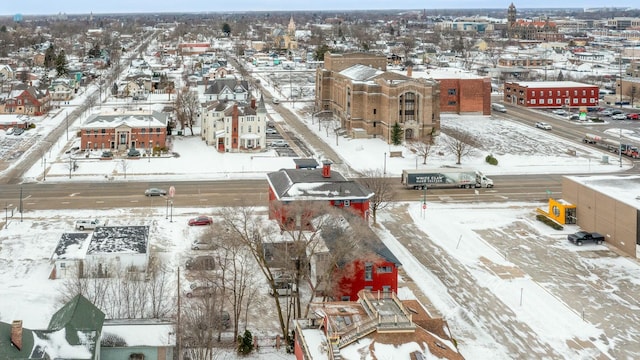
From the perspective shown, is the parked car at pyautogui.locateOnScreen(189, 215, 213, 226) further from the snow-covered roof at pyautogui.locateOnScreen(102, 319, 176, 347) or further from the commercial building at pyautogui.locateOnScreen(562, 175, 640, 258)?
the commercial building at pyautogui.locateOnScreen(562, 175, 640, 258)

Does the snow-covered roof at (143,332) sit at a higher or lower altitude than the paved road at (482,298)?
higher

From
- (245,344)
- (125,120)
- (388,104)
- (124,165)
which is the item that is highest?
(388,104)

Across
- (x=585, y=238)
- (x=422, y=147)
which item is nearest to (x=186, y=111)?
(x=422, y=147)

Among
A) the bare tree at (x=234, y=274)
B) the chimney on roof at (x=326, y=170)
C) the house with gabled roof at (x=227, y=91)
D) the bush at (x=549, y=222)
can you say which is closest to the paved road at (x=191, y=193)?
the bush at (x=549, y=222)

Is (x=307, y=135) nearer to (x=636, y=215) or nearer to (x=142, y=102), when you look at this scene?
(x=142, y=102)

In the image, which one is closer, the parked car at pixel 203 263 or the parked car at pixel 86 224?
the parked car at pixel 203 263

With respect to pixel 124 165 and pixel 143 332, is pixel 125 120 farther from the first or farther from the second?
pixel 143 332

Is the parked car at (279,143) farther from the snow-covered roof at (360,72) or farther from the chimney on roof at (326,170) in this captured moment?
the chimney on roof at (326,170)

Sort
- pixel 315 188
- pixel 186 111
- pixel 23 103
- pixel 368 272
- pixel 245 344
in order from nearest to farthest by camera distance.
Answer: pixel 245 344 < pixel 368 272 < pixel 315 188 < pixel 186 111 < pixel 23 103
